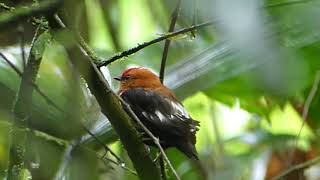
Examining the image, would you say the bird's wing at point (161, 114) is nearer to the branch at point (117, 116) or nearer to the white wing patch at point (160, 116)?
the white wing patch at point (160, 116)

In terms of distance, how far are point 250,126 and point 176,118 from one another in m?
1.72

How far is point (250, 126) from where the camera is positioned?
12.5 feet

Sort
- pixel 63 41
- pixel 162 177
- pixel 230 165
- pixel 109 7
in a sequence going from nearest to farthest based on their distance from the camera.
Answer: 1. pixel 63 41
2. pixel 162 177
3. pixel 109 7
4. pixel 230 165

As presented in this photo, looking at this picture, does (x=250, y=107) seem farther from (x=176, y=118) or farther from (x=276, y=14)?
(x=276, y=14)

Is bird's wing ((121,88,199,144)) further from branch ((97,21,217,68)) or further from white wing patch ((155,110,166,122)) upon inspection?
branch ((97,21,217,68))

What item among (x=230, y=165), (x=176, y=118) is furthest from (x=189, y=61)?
(x=230, y=165)

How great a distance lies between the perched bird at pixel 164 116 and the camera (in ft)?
6.88

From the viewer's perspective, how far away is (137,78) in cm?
275

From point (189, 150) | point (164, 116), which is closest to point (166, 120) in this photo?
point (164, 116)

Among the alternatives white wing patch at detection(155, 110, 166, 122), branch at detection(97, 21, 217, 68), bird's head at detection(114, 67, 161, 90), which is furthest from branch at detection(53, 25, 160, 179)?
bird's head at detection(114, 67, 161, 90)

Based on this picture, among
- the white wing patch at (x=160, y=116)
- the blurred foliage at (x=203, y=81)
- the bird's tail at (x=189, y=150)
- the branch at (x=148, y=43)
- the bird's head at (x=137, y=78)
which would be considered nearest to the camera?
the blurred foliage at (x=203, y=81)

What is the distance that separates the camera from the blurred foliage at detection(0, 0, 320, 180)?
0.63m

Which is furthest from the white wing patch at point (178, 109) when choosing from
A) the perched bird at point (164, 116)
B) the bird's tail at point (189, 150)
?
the bird's tail at point (189, 150)

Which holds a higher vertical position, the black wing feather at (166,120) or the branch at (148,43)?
the black wing feather at (166,120)
